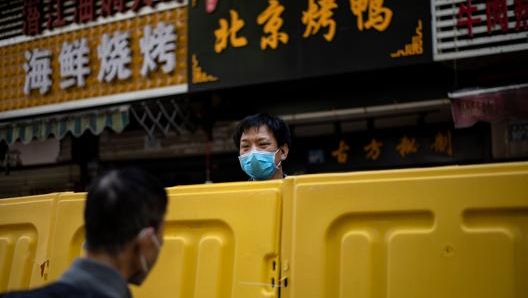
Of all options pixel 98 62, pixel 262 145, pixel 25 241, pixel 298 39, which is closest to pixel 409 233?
pixel 262 145

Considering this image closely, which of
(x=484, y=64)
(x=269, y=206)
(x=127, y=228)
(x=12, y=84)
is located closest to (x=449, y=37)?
(x=484, y=64)

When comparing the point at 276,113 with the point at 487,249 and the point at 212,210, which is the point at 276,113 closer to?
the point at 212,210

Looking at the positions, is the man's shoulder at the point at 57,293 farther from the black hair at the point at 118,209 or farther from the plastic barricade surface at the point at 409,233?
the plastic barricade surface at the point at 409,233

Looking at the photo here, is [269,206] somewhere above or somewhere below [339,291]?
above

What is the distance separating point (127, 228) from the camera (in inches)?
49.5

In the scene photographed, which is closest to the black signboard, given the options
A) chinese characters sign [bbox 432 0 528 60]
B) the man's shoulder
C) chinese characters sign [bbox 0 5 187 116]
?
chinese characters sign [bbox 432 0 528 60]

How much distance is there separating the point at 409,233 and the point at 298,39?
463 cm

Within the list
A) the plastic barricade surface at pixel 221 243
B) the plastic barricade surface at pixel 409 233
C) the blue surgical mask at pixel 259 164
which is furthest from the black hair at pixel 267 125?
the plastic barricade surface at pixel 409 233

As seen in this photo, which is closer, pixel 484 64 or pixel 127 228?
pixel 127 228

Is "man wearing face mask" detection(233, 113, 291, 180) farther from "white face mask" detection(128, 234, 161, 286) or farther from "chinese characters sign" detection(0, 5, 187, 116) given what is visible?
"chinese characters sign" detection(0, 5, 187, 116)

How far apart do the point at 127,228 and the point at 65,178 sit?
872 cm

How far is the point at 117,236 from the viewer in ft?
4.10

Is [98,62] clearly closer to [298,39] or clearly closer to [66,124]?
[66,124]

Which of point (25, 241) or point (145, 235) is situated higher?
point (145, 235)
